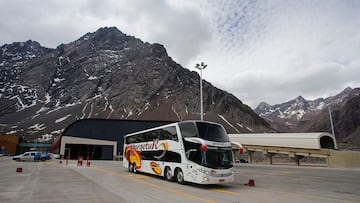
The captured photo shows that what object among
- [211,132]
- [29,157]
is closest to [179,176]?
[211,132]

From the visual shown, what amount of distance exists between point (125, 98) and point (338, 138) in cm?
13994

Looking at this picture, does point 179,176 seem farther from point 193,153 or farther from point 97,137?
point 97,137

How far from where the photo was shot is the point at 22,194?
32.1 ft

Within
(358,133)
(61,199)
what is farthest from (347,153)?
(358,133)

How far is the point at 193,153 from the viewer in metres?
12.5

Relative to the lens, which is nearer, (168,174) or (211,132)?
(211,132)

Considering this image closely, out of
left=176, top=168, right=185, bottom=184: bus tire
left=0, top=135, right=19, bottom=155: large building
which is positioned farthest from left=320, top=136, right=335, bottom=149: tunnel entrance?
left=0, top=135, right=19, bottom=155: large building

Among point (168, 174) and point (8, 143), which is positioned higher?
point (8, 143)

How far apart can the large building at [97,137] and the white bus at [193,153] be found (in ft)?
128

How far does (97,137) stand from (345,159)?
151 ft

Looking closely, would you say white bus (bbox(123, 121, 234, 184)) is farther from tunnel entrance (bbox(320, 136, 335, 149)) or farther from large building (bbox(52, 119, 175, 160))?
large building (bbox(52, 119, 175, 160))

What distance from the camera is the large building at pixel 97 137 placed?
52.4 meters

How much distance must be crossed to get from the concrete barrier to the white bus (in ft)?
88.6

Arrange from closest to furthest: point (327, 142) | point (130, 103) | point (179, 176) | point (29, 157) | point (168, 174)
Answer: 1. point (179, 176)
2. point (168, 174)
3. point (327, 142)
4. point (29, 157)
5. point (130, 103)
